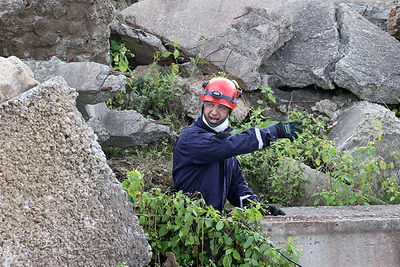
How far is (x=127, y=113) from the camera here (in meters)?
6.45

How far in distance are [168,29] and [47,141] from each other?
4.63 m

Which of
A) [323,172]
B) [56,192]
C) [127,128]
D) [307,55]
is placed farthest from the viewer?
[307,55]

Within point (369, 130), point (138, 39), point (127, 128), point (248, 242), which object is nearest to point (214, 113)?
point (248, 242)

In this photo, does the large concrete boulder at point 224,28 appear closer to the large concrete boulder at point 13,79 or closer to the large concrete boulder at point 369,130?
the large concrete boulder at point 369,130

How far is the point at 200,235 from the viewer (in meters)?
4.38

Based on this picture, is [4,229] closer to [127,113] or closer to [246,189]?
[246,189]

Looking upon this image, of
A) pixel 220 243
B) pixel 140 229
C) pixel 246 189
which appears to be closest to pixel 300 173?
pixel 246 189

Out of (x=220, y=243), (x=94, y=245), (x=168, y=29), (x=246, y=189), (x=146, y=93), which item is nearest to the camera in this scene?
(x=94, y=245)

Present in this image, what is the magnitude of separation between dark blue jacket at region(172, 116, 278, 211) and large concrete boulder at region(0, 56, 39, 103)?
4.69 ft

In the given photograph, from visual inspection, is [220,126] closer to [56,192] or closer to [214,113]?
[214,113]

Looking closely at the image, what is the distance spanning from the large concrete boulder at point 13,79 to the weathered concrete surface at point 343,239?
1799mm

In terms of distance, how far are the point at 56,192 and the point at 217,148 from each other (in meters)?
1.46

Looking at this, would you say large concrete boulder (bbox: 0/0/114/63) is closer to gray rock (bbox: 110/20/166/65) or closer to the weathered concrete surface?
gray rock (bbox: 110/20/166/65)

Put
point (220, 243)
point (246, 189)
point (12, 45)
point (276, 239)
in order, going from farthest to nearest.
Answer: point (12, 45) → point (246, 189) → point (276, 239) → point (220, 243)
